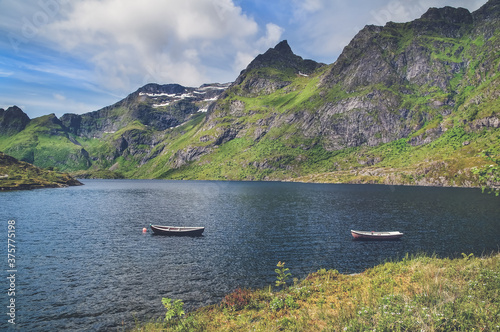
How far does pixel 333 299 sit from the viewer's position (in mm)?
21141

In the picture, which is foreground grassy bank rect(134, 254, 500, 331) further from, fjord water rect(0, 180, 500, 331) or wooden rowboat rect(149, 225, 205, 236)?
wooden rowboat rect(149, 225, 205, 236)

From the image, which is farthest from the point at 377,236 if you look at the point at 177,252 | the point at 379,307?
the point at 379,307

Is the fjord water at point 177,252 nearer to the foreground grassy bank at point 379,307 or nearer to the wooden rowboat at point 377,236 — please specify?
the wooden rowboat at point 377,236

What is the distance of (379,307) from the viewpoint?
15.1m

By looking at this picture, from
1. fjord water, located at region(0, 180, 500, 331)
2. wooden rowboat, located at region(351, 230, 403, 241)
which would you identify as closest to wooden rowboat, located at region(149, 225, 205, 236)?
fjord water, located at region(0, 180, 500, 331)

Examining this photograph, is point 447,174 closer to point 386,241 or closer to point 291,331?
point 386,241

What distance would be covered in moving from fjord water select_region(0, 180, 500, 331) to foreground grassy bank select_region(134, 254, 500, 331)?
968cm

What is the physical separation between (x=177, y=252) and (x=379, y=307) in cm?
4080

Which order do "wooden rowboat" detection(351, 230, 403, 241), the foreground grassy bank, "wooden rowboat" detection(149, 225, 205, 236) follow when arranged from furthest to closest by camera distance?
"wooden rowboat" detection(149, 225, 205, 236) < "wooden rowboat" detection(351, 230, 403, 241) < the foreground grassy bank

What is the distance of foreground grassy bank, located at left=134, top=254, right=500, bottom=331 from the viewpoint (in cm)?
1260

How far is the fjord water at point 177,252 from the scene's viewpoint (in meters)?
28.7

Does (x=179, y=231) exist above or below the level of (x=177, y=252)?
above

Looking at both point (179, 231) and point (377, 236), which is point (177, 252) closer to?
point (179, 231)

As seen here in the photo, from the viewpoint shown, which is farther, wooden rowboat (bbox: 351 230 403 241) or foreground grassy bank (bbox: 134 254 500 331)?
wooden rowboat (bbox: 351 230 403 241)
